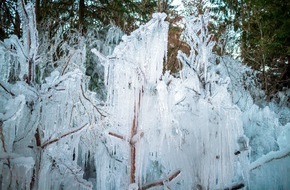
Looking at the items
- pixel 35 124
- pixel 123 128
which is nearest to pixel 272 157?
pixel 123 128

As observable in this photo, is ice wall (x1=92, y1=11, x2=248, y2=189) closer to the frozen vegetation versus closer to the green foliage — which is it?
the frozen vegetation

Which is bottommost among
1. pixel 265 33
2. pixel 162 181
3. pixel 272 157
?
pixel 162 181

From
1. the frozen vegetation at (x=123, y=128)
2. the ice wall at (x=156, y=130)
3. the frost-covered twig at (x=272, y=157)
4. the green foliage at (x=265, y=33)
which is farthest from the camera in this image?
the green foliage at (x=265, y=33)

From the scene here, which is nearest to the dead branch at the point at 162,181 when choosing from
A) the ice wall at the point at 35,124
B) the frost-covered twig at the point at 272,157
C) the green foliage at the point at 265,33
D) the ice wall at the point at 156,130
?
the ice wall at the point at 156,130

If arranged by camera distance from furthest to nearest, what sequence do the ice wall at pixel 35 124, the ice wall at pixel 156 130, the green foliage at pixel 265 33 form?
the green foliage at pixel 265 33, the ice wall at pixel 156 130, the ice wall at pixel 35 124

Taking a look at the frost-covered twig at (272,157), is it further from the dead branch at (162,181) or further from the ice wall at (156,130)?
the dead branch at (162,181)

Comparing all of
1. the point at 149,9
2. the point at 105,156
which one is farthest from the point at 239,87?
the point at 105,156

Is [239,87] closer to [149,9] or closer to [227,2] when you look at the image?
[149,9]

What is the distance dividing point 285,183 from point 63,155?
6.89 ft

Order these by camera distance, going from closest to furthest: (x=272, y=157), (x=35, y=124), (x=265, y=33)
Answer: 1. (x=35, y=124)
2. (x=272, y=157)
3. (x=265, y=33)

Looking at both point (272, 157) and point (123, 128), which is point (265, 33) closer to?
point (272, 157)

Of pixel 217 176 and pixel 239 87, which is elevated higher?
pixel 239 87

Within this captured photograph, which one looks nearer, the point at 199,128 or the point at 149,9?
the point at 199,128

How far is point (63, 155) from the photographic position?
265cm
